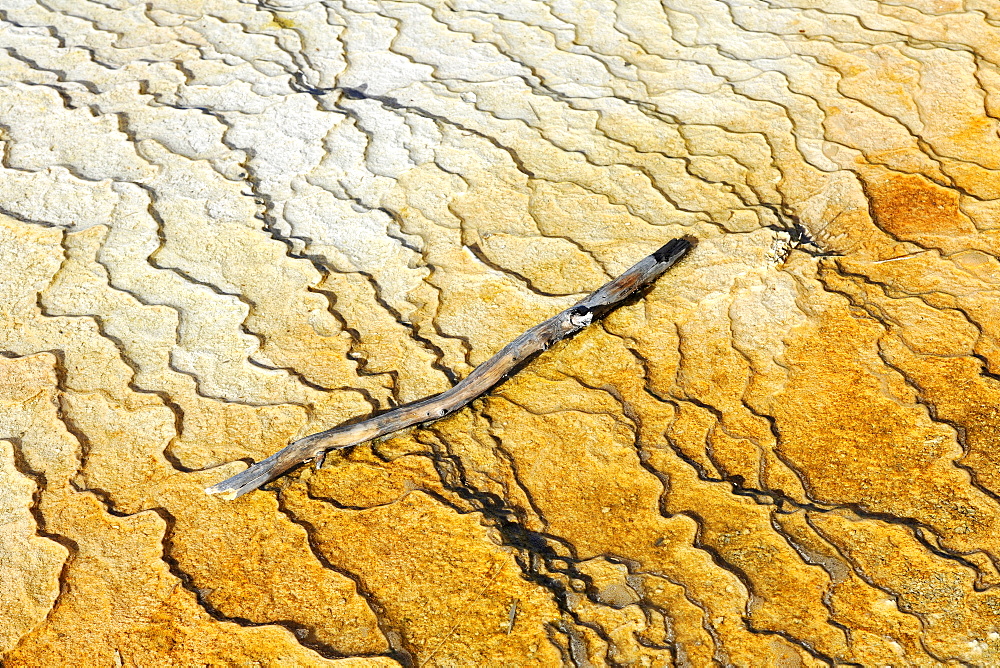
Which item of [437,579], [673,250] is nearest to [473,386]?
[437,579]

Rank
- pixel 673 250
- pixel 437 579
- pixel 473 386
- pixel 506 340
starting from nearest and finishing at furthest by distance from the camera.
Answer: pixel 437 579 → pixel 473 386 → pixel 506 340 → pixel 673 250

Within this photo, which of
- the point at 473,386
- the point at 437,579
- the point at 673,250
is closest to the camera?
the point at 437,579

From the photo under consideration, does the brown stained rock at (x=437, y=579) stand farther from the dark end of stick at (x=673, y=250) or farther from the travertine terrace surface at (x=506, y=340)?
the dark end of stick at (x=673, y=250)

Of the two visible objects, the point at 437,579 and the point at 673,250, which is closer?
the point at 437,579

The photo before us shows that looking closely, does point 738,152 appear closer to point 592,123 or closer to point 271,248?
point 592,123

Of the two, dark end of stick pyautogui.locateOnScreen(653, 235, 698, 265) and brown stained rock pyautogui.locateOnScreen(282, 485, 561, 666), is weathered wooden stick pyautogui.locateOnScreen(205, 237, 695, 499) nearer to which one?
dark end of stick pyautogui.locateOnScreen(653, 235, 698, 265)

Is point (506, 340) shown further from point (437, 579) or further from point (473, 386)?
point (437, 579)

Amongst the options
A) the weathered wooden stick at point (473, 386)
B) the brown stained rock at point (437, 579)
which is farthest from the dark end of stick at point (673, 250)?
the brown stained rock at point (437, 579)

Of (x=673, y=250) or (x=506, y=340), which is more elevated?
(x=673, y=250)

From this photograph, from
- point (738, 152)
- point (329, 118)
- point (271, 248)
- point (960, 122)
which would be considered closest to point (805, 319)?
point (738, 152)
